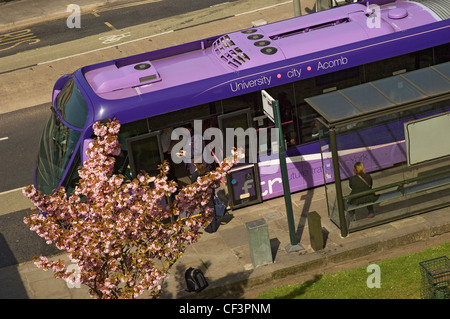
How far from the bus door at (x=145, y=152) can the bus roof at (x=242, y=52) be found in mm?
532

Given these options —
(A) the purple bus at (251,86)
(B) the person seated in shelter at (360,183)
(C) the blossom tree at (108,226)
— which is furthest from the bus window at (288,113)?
(C) the blossom tree at (108,226)

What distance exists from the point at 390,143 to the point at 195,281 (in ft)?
15.9

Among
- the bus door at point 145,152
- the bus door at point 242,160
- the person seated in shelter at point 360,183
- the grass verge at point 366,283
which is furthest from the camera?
the bus door at point 242,160

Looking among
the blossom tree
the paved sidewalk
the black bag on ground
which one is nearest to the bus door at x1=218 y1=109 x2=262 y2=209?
the paved sidewalk

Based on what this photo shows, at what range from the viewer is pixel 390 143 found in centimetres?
1591

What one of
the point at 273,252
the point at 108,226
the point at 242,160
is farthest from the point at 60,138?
the point at 108,226

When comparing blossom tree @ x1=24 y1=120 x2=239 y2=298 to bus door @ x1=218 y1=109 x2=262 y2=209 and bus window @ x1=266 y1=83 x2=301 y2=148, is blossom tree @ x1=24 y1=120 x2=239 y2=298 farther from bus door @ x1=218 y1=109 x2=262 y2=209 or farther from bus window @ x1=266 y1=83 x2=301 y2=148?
bus window @ x1=266 y1=83 x2=301 y2=148

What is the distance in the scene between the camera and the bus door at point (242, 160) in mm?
16359

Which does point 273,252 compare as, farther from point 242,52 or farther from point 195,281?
point 242,52

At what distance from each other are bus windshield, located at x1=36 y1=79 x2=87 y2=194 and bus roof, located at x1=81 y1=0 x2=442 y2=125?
48 cm

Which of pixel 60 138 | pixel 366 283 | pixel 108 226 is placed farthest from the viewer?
pixel 60 138

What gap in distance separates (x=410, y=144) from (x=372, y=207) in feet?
4.79

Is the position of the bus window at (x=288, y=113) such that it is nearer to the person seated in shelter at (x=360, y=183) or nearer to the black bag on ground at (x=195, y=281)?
the person seated in shelter at (x=360, y=183)
